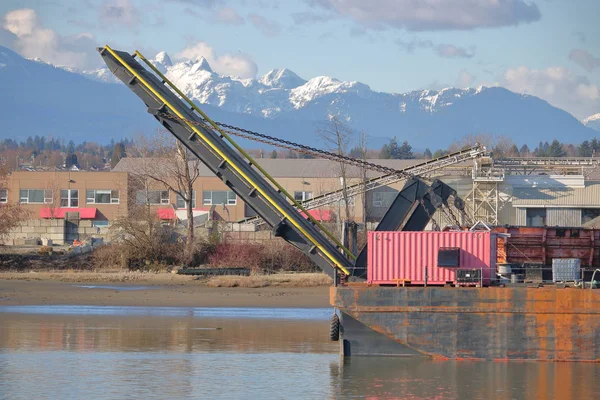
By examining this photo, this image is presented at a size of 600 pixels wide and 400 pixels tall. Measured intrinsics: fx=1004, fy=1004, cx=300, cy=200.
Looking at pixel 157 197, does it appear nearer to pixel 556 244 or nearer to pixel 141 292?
pixel 141 292

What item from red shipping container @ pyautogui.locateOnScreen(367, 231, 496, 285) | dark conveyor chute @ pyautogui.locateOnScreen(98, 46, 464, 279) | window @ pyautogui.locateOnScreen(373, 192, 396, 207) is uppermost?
window @ pyautogui.locateOnScreen(373, 192, 396, 207)

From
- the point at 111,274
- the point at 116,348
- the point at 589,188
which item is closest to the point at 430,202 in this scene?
the point at 116,348

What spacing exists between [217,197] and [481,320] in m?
83.8

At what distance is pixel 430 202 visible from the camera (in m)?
37.8

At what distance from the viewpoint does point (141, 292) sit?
56.2 metres

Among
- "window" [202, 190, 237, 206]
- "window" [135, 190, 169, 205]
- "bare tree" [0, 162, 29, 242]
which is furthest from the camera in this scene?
"window" [202, 190, 237, 206]

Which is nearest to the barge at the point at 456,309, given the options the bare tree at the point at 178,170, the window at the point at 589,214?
the bare tree at the point at 178,170

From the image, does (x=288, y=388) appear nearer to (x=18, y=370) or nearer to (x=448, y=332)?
(x=448, y=332)

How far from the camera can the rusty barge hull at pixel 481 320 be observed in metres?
32.7

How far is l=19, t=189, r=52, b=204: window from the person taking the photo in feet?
389

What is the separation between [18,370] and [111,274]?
99.1 ft

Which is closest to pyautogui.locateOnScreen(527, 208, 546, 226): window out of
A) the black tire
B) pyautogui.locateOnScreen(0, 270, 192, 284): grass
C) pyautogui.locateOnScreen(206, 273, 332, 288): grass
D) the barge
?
pyautogui.locateOnScreen(206, 273, 332, 288): grass

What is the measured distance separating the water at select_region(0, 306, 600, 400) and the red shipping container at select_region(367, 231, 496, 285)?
2844 millimetres

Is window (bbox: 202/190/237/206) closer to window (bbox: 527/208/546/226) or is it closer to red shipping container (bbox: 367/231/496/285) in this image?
window (bbox: 527/208/546/226)
